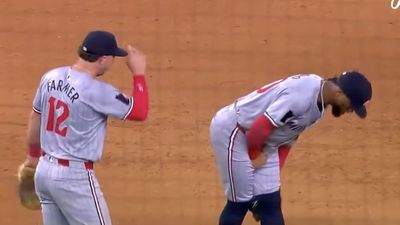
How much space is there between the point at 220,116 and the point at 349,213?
106 inches

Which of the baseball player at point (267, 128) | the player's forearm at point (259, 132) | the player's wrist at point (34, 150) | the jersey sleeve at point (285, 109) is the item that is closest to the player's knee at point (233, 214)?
the baseball player at point (267, 128)

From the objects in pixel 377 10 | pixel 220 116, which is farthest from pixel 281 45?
pixel 220 116

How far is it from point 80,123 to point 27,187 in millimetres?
801

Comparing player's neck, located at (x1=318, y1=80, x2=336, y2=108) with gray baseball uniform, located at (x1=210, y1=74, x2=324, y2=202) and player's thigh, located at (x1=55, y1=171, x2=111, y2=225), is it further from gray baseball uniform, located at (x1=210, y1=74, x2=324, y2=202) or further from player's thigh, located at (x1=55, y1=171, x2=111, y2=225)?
player's thigh, located at (x1=55, y1=171, x2=111, y2=225)

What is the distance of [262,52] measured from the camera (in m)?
8.52

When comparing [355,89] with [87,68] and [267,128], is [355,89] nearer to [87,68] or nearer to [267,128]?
[267,128]

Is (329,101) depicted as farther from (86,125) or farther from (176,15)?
(176,15)

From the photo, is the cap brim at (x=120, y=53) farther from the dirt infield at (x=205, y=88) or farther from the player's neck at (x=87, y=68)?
the dirt infield at (x=205, y=88)

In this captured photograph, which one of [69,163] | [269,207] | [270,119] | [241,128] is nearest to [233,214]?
[269,207]

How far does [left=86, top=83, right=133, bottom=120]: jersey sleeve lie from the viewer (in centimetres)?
469

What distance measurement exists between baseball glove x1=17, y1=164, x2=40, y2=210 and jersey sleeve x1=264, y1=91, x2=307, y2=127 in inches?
56.8

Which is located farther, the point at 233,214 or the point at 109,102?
the point at 233,214

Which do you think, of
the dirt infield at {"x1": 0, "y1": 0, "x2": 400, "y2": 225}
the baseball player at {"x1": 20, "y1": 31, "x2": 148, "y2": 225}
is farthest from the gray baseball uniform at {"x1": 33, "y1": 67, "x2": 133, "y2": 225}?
the dirt infield at {"x1": 0, "y1": 0, "x2": 400, "y2": 225}

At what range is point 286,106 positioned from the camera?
16.5 feet
